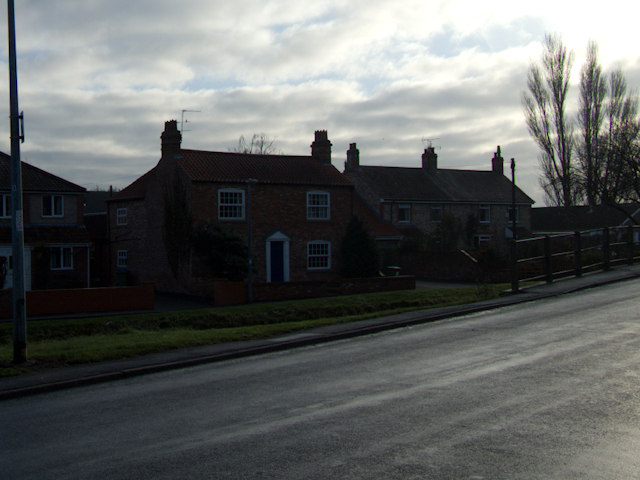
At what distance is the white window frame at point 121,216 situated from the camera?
44.1m

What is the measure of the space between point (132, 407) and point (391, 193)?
46675 millimetres

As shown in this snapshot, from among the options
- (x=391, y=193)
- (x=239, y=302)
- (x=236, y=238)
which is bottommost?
(x=239, y=302)

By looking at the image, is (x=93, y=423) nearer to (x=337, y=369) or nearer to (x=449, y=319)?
(x=337, y=369)

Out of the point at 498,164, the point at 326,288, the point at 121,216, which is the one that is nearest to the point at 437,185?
the point at 498,164

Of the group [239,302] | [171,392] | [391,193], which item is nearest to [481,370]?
[171,392]

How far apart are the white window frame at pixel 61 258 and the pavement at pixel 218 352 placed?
25.4m

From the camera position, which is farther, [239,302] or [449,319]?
[239,302]

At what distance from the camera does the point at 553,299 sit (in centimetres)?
2117

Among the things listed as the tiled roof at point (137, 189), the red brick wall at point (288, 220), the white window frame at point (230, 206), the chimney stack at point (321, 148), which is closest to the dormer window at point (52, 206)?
the tiled roof at point (137, 189)

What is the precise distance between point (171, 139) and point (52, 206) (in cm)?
791

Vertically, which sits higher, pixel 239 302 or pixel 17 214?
pixel 17 214

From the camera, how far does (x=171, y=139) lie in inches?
1543

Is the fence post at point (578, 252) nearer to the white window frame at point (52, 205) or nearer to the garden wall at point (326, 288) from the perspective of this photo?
the garden wall at point (326, 288)

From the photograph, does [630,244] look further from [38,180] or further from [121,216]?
[38,180]
